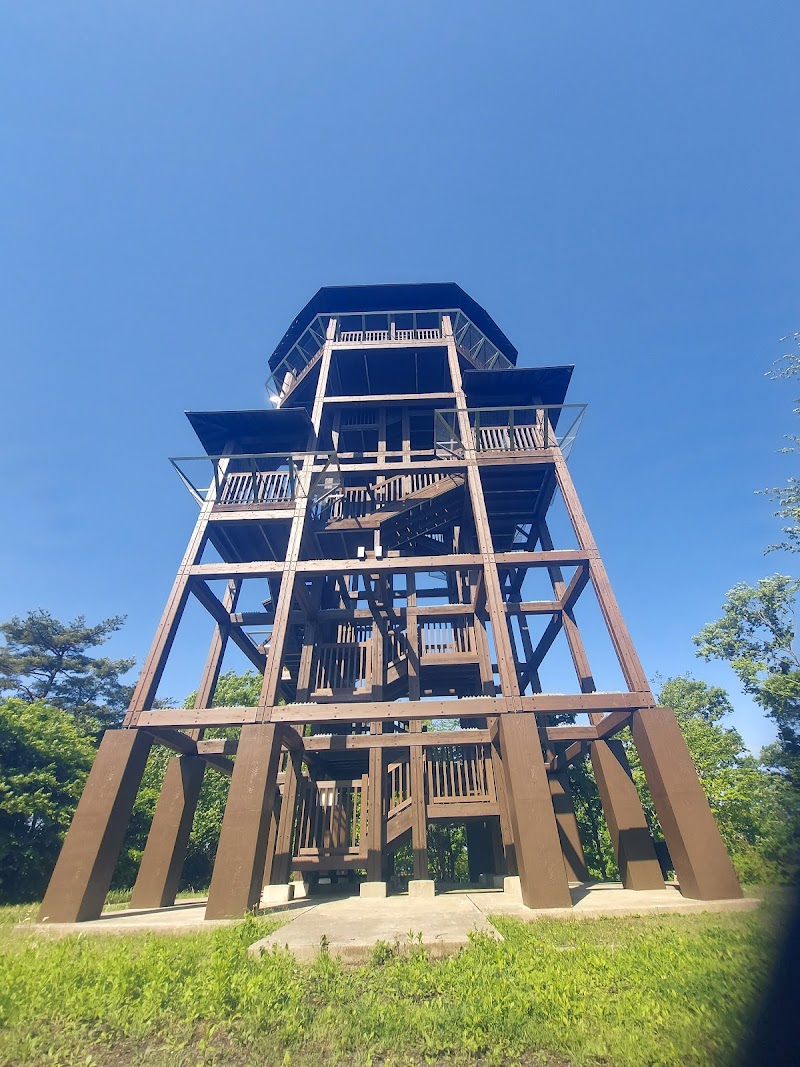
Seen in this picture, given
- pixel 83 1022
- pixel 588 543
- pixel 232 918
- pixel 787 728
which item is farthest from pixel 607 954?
pixel 787 728

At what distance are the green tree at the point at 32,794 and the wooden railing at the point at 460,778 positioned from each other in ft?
43.6

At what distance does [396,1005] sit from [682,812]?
6.85 m

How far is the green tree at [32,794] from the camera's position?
→ 15156mm

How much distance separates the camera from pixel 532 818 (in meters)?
7.69

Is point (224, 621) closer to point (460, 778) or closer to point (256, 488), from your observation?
point (256, 488)

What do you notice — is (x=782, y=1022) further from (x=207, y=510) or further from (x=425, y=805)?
(x=207, y=510)

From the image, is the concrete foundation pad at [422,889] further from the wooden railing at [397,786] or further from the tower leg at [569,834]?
the tower leg at [569,834]

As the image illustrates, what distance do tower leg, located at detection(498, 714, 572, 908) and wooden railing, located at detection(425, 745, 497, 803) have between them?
16.1 ft

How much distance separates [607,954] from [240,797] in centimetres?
619

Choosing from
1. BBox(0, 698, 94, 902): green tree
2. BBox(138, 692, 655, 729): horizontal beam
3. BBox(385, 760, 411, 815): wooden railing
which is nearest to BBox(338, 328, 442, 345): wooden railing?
BBox(138, 692, 655, 729): horizontal beam

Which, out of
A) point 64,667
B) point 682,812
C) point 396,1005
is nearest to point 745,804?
point 682,812

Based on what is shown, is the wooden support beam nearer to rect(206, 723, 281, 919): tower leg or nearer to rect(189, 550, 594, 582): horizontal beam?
rect(189, 550, 594, 582): horizontal beam

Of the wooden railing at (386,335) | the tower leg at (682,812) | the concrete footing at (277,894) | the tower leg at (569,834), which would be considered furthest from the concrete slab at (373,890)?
the wooden railing at (386,335)

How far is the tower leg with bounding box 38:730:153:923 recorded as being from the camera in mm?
7449
